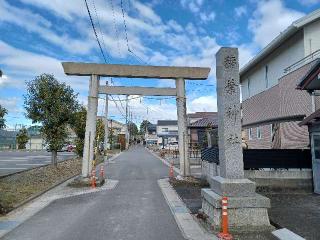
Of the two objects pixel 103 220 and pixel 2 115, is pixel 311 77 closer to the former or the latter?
pixel 103 220

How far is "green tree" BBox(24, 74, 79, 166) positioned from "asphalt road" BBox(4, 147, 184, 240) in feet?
30.1

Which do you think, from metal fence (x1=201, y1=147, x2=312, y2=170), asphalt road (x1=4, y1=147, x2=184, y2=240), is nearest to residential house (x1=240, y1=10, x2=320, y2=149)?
metal fence (x1=201, y1=147, x2=312, y2=170)

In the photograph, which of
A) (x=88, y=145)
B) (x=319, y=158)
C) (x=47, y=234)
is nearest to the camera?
(x=47, y=234)

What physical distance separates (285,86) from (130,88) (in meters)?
8.07

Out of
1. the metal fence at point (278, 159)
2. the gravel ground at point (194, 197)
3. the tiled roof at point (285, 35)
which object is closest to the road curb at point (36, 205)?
the gravel ground at point (194, 197)

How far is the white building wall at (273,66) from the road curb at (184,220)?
10.0m

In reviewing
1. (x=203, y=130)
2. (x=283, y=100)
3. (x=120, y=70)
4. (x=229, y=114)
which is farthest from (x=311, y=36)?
(x=203, y=130)

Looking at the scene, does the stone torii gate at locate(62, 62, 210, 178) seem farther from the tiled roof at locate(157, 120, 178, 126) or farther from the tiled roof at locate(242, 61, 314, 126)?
the tiled roof at locate(157, 120, 178, 126)

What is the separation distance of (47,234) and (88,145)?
1031 cm

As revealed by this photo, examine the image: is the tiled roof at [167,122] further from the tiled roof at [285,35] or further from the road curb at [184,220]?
the road curb at [184,220]

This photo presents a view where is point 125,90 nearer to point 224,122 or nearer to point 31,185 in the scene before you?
Result: point 31,185

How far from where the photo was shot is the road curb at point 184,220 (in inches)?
341

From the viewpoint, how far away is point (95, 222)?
9.98 meters

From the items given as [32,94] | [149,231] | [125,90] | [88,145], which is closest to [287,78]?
[125,90]
